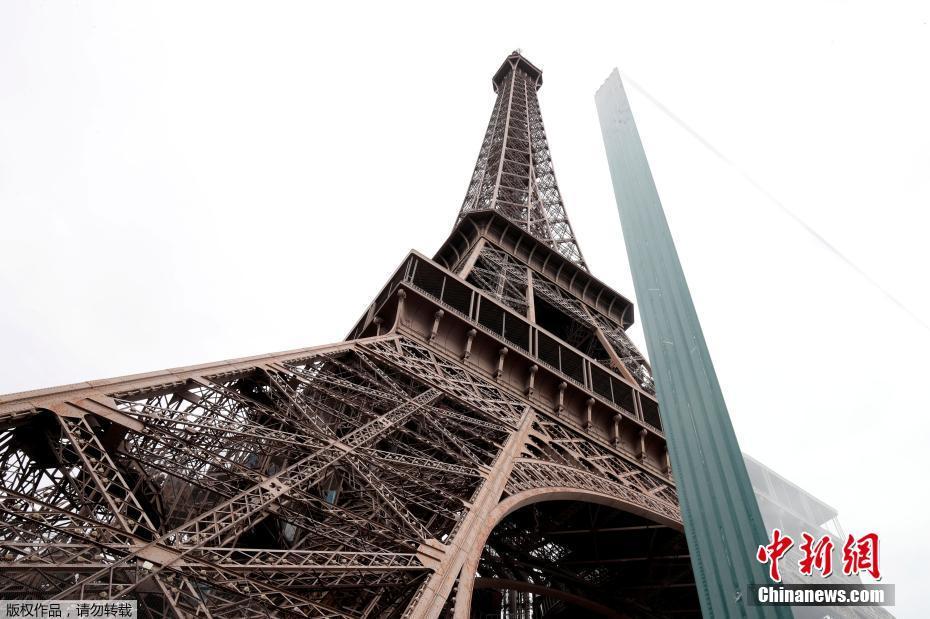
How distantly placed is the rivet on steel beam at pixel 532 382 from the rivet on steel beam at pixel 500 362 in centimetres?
79

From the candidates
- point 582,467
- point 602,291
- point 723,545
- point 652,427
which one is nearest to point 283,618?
point 723,545

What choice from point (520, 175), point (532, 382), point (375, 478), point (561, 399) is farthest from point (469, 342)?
point (520, 175)

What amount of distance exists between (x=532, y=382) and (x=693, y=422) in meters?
10.1

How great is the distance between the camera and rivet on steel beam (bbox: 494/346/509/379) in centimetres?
1788

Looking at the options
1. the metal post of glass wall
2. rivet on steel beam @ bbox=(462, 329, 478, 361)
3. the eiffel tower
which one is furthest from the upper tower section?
the metal post of glass wall

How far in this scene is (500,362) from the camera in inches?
708

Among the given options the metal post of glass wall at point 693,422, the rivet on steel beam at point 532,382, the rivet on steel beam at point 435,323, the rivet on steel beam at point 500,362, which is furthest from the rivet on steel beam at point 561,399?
the metal post of glass wall at point 693,422

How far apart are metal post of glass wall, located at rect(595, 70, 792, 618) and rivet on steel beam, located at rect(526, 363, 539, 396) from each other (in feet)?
Result: 23.4

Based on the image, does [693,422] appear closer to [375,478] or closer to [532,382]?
[375,478]

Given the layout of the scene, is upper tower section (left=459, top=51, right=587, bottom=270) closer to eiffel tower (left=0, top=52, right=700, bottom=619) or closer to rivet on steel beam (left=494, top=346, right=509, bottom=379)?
eiffel tower (left=0, top=52, right=700, bottom=619)

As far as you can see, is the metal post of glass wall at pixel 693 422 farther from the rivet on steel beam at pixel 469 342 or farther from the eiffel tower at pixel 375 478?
the rivet on steel beam at pixel 469 342

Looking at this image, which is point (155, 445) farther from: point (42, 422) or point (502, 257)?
point (502, 257)

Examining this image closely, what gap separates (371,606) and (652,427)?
1279 centimetres

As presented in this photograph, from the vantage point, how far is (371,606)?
8375 millimetres
